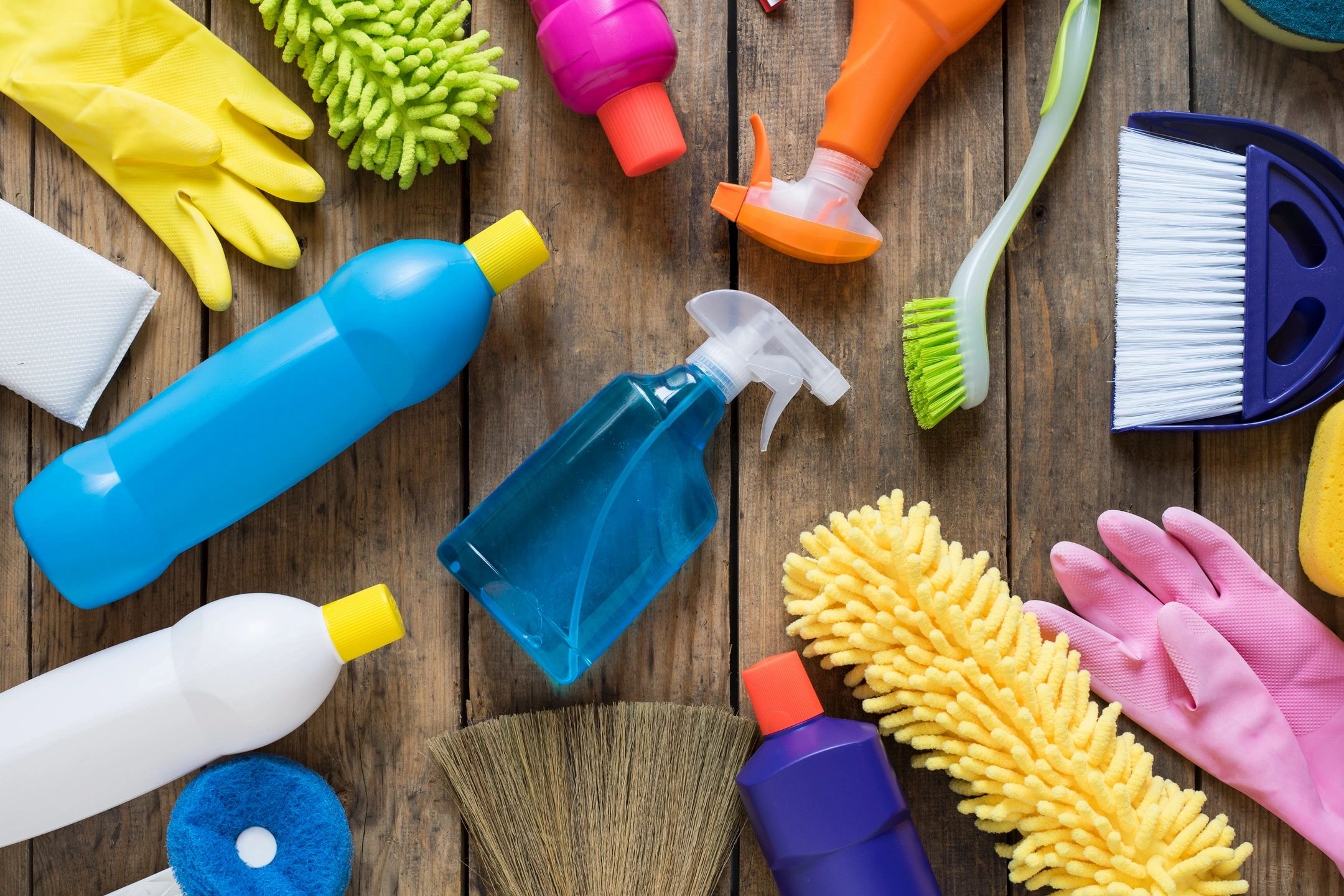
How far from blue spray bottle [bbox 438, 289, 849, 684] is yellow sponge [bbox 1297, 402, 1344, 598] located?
0.33m

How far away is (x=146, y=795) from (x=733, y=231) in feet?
1.79

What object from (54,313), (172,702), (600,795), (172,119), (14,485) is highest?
(172,119)

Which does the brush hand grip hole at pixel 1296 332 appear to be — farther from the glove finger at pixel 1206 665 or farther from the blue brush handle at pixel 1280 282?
the glove finger at pixel 1206 665

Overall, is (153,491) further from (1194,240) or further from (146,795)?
(1194,240)

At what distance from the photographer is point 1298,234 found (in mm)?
652

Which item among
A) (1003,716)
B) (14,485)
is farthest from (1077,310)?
(14,485)

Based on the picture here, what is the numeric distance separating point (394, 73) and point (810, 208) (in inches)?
10.7

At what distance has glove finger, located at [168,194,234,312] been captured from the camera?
616 mm

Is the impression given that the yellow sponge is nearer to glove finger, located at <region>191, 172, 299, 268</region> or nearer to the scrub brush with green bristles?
the scrub brush with green bristles

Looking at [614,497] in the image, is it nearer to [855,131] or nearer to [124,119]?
[855,131]

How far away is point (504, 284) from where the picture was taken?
58cm

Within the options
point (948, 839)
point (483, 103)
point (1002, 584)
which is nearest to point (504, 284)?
point (483, 103)

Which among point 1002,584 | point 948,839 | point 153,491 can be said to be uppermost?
point 153,491

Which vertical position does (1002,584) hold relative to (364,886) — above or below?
above
